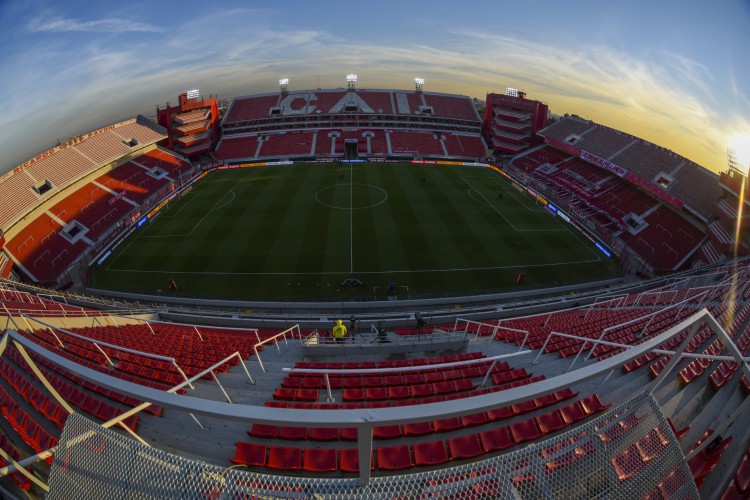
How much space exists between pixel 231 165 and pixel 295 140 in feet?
38.7

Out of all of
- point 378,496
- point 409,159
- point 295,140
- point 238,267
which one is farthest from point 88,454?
point 295,140

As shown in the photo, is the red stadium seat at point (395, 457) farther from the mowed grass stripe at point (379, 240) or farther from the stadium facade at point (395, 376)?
the mowed grass stripe at point (379, 240)

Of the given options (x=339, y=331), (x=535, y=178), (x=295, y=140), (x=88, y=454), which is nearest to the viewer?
(x=88, y=454)

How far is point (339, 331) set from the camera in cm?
1272

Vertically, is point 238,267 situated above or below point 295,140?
below

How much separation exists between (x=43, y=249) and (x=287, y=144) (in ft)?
119

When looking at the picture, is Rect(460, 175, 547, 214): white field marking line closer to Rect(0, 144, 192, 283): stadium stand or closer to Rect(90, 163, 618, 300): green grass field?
Rect(90, 163, 618, 300): green grass field

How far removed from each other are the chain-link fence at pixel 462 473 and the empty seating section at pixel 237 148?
56857mm

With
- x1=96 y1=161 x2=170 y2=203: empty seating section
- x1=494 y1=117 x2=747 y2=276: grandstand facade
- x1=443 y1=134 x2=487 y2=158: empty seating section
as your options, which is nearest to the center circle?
x1=494 y1=117 x2=747 y2=276: grandstand facade

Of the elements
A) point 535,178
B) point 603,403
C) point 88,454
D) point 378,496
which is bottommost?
point 535,178

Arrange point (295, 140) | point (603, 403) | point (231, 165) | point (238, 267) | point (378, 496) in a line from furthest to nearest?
1. point (295, 140)
2. point (231, 165)
3. point (238, 267)
4. point (603, 403)
5. point (378, 496)

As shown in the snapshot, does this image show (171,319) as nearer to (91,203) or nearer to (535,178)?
(91,203)

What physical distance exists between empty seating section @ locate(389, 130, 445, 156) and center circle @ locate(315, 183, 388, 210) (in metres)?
17.3

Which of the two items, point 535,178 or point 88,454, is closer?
point 88,454
